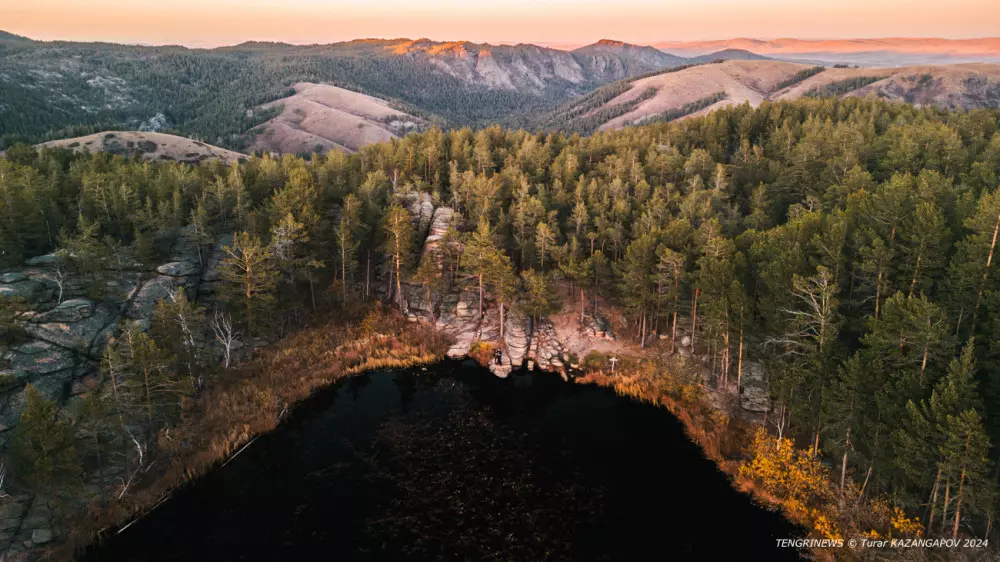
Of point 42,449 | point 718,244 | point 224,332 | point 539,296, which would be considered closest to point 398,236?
point 539,296

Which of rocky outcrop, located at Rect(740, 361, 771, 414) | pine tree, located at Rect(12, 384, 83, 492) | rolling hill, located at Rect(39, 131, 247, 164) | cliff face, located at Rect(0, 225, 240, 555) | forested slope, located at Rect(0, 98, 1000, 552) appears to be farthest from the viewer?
rolling hill, located at Rect(39, 131, 247, 164)

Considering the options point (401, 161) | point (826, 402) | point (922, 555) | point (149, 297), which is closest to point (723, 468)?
point (826, 402)

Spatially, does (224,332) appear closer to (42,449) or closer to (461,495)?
(42,449)

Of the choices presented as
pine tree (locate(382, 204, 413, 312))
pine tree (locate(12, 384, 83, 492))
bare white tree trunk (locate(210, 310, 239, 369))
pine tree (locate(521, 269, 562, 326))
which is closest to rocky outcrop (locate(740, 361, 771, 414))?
pine tree (locate(521, 269, 562, 326))

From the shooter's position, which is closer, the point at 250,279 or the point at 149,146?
the point at 250,279

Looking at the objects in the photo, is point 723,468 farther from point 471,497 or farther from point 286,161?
point 286,161

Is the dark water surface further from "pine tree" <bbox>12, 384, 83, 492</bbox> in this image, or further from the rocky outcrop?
the rocky outcrop
